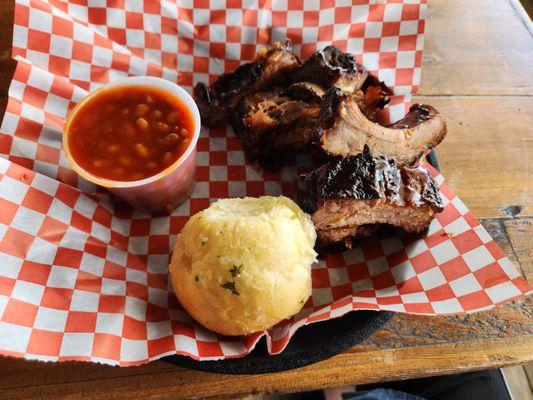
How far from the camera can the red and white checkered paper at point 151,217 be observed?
180 centimetres

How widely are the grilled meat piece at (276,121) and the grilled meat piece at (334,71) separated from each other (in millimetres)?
113

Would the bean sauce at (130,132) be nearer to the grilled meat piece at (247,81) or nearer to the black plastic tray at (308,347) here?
the grilled meat piece at (247,81)

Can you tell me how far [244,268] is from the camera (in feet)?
5.70

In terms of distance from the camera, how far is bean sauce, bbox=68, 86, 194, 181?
203cm

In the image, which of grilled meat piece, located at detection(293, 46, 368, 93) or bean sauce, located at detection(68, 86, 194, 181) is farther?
grilled meat piece, located at detection(293, 46, 368, 93)

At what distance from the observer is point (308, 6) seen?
8.39 ft

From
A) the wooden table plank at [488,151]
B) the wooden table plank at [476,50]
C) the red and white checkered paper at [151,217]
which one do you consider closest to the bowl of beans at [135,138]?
the red and white checkered paper at [151,217]

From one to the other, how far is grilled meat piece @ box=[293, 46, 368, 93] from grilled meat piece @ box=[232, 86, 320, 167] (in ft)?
0.37

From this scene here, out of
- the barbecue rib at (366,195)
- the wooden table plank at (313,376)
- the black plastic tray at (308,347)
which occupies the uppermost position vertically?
the barbecue rib at (366,195)

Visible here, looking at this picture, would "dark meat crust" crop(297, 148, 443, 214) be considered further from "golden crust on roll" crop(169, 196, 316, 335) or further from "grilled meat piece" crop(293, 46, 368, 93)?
"grilled meat piece" crop(293, 46, 368, 93)

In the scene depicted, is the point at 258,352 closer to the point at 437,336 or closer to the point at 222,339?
the point at 222,339

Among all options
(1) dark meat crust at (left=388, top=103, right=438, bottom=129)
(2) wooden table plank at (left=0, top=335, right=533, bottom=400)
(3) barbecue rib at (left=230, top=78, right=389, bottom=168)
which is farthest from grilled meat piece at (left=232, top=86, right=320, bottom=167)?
(2) wooden table plank at (left=0, top=335, right=533, bottom=400)

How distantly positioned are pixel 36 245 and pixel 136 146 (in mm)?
616

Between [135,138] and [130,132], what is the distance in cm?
4
